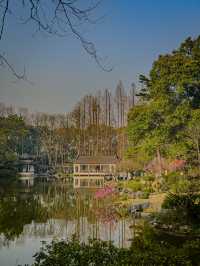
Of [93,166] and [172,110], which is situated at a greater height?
[172,110]

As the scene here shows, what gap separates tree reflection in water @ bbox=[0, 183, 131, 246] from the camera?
14.7 metres

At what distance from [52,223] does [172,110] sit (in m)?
14.1

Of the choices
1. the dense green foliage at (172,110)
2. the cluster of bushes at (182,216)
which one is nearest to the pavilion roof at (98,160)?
the dense green foliage at (172,110)

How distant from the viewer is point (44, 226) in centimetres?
1669

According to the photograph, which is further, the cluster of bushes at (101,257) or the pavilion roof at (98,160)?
the pavilion roof at (98,160)

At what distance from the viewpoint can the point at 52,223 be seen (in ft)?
57.2

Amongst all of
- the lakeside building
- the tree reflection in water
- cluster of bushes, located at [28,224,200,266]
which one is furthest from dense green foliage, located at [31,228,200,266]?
the lakeside building

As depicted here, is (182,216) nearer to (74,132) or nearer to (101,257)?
(101,257)

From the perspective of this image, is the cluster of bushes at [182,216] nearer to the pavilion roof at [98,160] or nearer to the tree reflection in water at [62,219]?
the tree reflection in water at [62,219]

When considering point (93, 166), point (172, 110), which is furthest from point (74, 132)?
point (172, 110)

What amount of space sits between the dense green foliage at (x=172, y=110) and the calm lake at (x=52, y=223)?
5.23m

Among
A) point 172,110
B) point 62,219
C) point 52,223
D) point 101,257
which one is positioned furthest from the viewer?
point 172,110

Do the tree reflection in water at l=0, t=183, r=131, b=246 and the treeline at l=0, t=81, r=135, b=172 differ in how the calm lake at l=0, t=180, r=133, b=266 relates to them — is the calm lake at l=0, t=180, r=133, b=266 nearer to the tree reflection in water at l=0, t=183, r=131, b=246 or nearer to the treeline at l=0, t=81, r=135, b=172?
the tree reflection in water at l=0, t=183, r=131, b=246

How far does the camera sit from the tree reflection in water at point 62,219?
14672 millimetres
